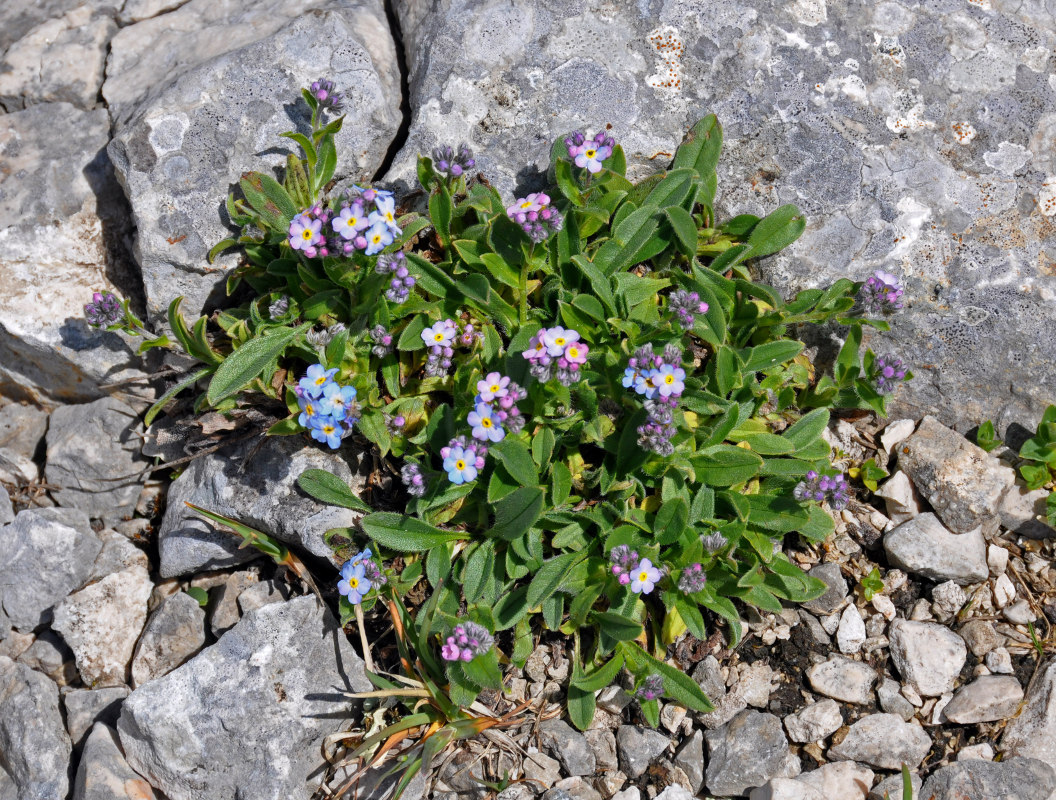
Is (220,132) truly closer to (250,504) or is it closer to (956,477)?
(250,504)

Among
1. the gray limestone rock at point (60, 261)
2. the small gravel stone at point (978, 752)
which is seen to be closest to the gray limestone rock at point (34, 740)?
the gray limestone rock at point (60, 261)

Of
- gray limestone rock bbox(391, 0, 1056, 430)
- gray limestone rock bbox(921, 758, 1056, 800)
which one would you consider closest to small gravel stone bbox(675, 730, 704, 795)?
gray limestone rock bbox(921, 758, 1056, 800)

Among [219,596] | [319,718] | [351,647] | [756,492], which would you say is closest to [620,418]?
[756,492]

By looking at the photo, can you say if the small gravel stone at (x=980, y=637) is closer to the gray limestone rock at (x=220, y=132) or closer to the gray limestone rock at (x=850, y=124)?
the gray limestone rock at (x=850, y=124)

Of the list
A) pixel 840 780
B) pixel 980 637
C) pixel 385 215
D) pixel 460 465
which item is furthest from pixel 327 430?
pixel 980 637

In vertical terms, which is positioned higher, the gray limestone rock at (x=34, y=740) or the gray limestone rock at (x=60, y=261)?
the gray limestone rock at (x=60, y=261)
